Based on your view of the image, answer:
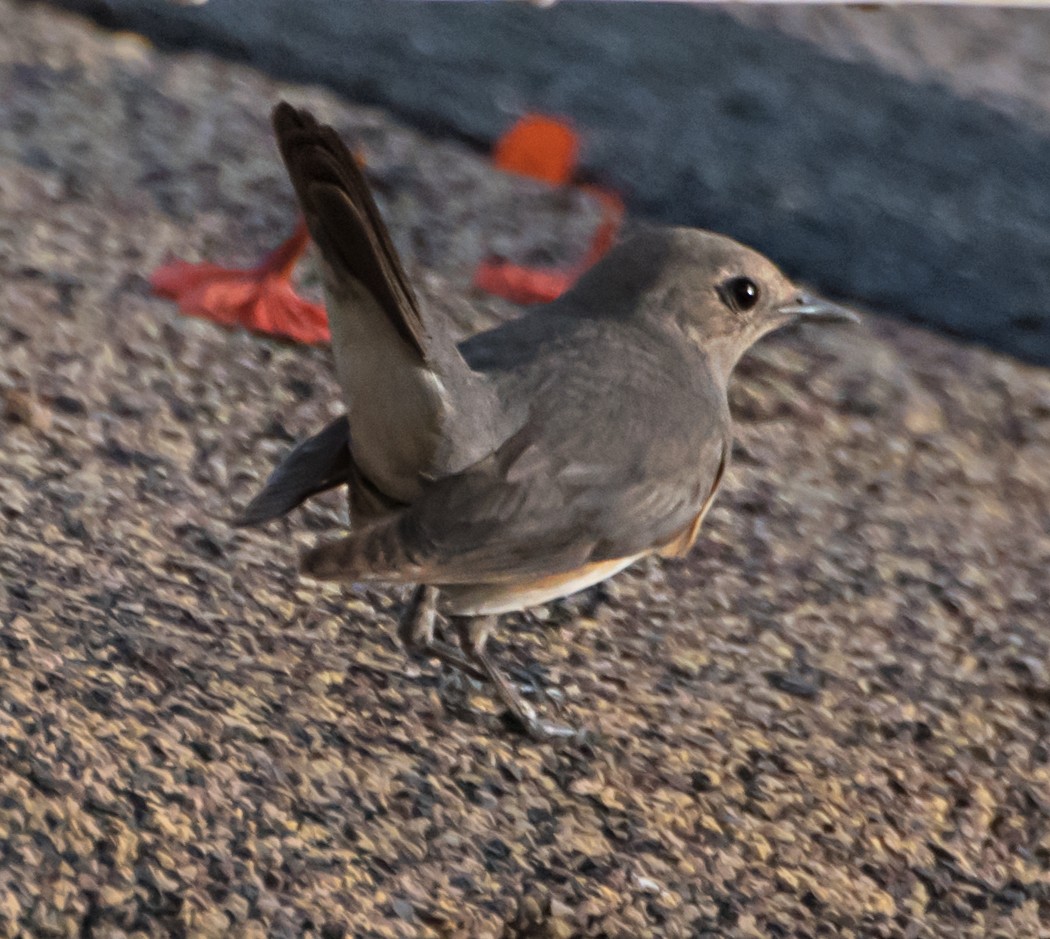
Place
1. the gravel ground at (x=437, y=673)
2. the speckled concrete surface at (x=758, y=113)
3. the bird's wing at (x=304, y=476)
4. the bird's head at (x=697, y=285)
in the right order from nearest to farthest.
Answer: the gravel ground at (x=437, y=673) → the bird's wing at (x=304, y=476) → the bird's head at (x=697, y=285) → the speckled concrete surface at (x=758, y=113)

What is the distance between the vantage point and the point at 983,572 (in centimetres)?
495

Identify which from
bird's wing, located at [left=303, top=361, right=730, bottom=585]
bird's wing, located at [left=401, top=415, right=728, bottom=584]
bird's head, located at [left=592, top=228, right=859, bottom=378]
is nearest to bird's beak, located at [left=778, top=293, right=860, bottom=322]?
→ bird's head, located at [left=592, top=228, right=859, bottom=378]

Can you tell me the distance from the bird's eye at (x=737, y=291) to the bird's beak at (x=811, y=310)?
141 millimetres

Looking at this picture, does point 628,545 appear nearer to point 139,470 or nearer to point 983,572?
point 139,470

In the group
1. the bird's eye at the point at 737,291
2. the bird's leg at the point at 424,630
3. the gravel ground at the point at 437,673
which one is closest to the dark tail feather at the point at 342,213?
the bird's leg at the point at 424,630

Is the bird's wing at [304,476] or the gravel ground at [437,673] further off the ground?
the bird's wing at [304,476]

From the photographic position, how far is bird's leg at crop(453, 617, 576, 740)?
3.76 m

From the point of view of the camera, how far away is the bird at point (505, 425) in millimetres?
3211

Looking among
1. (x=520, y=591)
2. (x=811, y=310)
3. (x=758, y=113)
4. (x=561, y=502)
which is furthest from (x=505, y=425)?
(x=758, y=113)

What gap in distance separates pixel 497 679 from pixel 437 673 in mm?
216

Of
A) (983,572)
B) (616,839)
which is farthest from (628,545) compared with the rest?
(983,572)

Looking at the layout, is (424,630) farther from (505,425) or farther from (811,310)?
(811,310)

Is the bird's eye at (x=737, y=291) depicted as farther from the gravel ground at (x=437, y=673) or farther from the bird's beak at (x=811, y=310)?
the gravel ground at (x=437, y=673)

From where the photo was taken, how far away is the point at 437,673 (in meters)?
3.96
